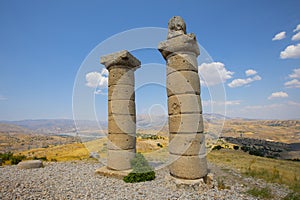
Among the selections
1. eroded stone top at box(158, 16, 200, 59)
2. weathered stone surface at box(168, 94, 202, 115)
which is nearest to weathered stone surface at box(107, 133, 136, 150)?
weathered stone surface at box(168, 94, 202, 115)

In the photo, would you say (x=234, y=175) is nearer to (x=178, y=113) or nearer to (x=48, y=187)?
(x=178, y=113)

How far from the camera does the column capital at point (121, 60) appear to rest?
9.13 metres

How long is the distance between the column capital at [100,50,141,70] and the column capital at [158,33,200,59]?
7.25 ft

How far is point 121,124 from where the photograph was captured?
9016mm

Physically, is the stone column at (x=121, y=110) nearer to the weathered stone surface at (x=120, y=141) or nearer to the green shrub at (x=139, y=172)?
the weathered stone surface at (x=120, y=141)

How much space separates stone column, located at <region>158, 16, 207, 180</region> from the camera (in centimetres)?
675

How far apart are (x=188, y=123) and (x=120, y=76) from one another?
13.8 feet

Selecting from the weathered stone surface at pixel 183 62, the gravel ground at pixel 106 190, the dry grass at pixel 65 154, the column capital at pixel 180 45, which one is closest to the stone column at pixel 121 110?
the gravel ground at pixel 106 190

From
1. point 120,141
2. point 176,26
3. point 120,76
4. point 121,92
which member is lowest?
point 120,141

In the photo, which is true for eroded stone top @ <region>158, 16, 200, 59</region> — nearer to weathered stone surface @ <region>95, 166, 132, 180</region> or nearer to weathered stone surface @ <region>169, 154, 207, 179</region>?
weathered stone surface @ <region>169, 154, 207, 179</region>

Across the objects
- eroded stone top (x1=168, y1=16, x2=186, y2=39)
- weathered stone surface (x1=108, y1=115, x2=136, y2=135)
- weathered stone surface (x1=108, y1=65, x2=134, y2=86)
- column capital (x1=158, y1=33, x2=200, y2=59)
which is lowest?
weathered stone surface (x1=108, y1=115, x2=136, y2=135)

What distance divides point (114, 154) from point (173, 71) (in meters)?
4.73

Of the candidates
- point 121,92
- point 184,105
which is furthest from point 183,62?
point 121,92

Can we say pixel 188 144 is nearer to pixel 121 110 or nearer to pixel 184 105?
pixel 184 105
